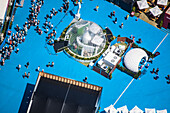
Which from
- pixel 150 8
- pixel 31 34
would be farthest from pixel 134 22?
pixel 31 34

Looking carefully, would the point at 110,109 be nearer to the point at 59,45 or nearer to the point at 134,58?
the point at 134,58

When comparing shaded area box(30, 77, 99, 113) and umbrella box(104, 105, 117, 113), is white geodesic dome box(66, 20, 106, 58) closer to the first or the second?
shaded area box(30, 77, 99, 113)

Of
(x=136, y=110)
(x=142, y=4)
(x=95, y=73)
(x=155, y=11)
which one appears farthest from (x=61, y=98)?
(x=155, y=11)

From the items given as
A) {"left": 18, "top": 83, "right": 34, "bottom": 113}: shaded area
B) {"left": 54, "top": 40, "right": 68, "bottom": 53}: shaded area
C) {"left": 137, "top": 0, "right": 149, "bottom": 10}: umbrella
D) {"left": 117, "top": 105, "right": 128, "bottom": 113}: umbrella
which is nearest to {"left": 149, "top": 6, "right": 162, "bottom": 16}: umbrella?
{"left": 137, "top": 0, "right": 149, "bottom": 10}: umbrella

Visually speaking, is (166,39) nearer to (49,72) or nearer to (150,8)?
(150,8)

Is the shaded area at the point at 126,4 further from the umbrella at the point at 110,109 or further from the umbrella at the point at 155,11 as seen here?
the umbrella at the point at 110,109

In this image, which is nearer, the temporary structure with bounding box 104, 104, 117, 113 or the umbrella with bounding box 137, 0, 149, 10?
the temporary structure with bounding box 104, 104, 117, 113

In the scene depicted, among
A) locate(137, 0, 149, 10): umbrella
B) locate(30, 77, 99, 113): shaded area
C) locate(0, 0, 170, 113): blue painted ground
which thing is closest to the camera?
locate(30, 77, 99, 113): shaded area
